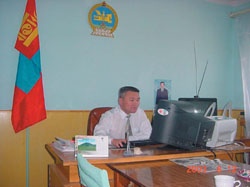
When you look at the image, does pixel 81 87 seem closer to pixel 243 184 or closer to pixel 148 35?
pixel 148 35

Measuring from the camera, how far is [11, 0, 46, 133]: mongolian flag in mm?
2811

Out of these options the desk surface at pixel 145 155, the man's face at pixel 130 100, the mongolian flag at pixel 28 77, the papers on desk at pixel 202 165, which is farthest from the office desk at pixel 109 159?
the mongolian flag at pixel 28 77

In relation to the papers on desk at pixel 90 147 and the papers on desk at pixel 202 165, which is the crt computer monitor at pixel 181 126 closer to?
the papers on desk at pixel 202 165

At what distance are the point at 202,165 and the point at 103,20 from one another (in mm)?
2357

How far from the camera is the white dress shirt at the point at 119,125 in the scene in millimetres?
2637

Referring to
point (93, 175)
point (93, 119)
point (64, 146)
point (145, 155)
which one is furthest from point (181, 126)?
point (93, 119)

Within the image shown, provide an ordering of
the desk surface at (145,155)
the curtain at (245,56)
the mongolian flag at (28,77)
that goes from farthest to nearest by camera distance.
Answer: the curtain at (245,56) → the mongolian flag at (28,77) → the desk surface at (145,155)

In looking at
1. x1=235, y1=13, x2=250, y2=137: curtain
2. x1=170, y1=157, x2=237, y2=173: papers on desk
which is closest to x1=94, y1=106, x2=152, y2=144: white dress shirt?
x1=170, y1=157, x2=237, y2=173: papers on desk

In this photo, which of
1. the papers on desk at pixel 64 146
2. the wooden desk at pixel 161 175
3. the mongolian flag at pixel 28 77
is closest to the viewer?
the wooden desk at pixel 161 175

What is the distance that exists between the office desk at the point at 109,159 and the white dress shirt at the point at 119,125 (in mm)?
582

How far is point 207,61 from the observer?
13.5 feet

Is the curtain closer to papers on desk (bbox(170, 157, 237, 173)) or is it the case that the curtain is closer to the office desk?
the office desk

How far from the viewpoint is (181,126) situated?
6.34 feet

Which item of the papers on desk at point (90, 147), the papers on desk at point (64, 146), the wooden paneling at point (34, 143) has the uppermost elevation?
the papers on desk at point (90, 147)
